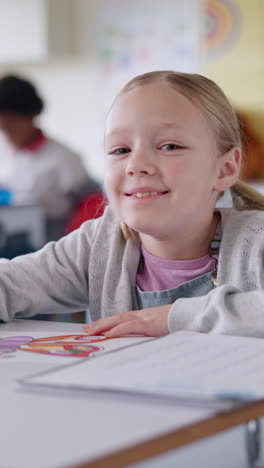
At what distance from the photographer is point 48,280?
1.17m

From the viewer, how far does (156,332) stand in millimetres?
917

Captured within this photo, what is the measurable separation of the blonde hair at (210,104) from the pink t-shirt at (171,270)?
71mm

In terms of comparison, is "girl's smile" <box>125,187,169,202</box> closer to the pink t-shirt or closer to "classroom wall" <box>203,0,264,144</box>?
the pink t-shirt

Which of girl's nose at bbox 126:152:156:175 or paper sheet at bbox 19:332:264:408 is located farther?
girl's nose at bbox 126:152:156:175

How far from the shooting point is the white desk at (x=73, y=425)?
453 millimetres

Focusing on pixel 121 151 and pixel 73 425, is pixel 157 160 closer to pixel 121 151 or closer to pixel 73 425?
pixel 121 151

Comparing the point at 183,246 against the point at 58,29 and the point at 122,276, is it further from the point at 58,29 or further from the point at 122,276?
the point at 58,29

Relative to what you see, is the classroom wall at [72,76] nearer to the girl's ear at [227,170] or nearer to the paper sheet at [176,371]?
the girl's ear at [227,170]

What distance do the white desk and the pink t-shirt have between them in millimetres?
551

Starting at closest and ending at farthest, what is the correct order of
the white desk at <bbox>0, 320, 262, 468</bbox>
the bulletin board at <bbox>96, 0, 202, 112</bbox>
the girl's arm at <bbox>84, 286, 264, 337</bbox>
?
the white desk at <bbox>0, 320, 262, 468</bbox> < the girl's arm at <bbox>84, 286, 264, 337</bbox> < the bulletin board at <bbox>96, 0, 202, 112</bbox>

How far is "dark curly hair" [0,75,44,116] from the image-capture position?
356 centimetres

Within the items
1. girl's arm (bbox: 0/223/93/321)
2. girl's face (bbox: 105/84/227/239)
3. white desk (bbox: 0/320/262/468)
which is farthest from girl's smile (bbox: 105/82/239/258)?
white desk (bbox: 0/320/262/468)

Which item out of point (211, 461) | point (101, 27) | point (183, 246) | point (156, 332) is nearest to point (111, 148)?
point (183, 246)

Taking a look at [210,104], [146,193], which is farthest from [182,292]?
[210,104]
